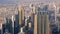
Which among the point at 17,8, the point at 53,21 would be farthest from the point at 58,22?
the point at 17,8

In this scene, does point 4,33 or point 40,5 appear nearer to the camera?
point 4,33

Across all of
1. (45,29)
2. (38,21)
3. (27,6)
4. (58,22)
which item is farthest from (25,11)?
(58,22)

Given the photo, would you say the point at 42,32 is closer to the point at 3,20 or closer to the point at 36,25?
the point at 36,25

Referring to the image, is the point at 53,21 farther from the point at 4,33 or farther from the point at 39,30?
the point at 4,33

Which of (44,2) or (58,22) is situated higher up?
(44,2)

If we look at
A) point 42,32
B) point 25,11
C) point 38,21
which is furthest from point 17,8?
point 42,32

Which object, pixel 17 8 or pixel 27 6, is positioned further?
pixel 17 8

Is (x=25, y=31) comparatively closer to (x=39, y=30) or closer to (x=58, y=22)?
(x=39, y=30)

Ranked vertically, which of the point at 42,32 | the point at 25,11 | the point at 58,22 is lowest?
the point at 42,32

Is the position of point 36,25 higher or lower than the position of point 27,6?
lower
